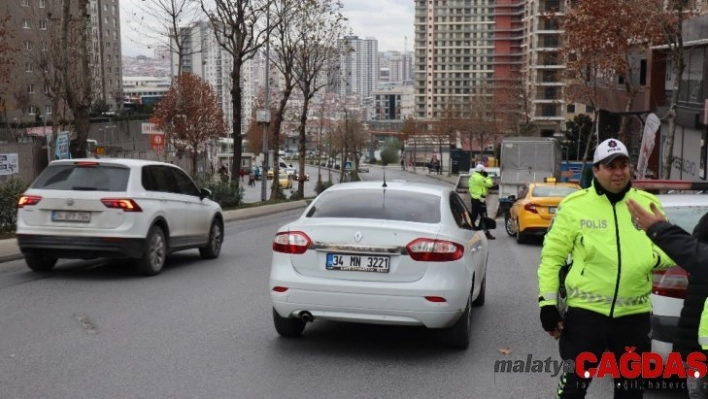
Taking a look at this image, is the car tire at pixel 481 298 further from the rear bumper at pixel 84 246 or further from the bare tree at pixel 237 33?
the bare tree at pixel 237 33

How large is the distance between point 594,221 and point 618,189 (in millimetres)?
210

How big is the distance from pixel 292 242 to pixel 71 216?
16.3ft

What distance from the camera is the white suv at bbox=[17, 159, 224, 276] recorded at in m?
10.9

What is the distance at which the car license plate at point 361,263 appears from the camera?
6938 millimetres

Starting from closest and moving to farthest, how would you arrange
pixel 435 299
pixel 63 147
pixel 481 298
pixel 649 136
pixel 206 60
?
pixel 435 299 < pixel 481 298 < pixel 649 136 < pixel 63 147 < pixel 206 60

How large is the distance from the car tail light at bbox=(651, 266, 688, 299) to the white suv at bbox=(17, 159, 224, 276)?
7.41m

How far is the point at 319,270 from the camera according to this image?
7.08 m

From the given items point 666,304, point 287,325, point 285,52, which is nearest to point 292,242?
point 287,325

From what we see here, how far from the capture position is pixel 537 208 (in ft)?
59.5

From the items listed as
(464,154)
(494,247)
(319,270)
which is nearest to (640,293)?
(319,270)

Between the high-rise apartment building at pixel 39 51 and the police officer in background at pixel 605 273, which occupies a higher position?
the high-rise apartment building at pixel 39 51

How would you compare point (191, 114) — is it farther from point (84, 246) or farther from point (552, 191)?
point (84, 246)

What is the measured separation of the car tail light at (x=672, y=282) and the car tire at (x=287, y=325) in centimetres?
331

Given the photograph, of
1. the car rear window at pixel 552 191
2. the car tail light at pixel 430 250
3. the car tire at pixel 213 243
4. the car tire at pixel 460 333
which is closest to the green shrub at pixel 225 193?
the car rear window at pixel 552 191
